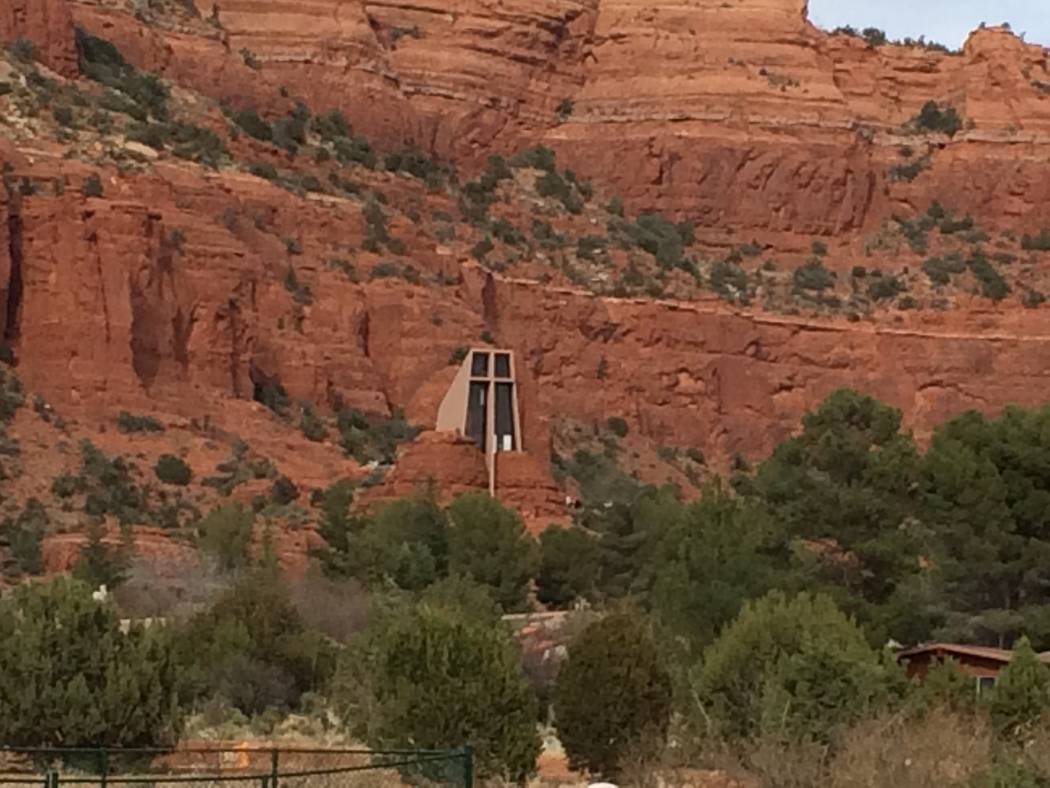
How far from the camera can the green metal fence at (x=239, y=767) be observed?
1147 inches

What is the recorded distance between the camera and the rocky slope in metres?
72.6

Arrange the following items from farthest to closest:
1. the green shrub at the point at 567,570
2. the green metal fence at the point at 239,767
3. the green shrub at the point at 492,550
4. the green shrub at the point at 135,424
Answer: the green shrub at the point at 135,424 < the green shrub at the point at 567,570 < the green shrub at the point at 492,550 < the green metal fence at the point at 239,767

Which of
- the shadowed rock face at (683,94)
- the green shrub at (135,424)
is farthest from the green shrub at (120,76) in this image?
the green shrub at (135,424)

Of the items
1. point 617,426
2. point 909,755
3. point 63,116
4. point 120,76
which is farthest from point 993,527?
point 120,76

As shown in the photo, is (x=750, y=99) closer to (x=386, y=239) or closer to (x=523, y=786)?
(x=386, y=239)

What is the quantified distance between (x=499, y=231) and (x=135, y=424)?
28.7 meters

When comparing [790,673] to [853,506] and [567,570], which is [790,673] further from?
[567,570]

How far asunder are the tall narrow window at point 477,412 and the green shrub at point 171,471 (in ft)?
25.1

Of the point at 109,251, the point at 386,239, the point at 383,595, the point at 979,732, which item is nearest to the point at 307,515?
the point at 109,251

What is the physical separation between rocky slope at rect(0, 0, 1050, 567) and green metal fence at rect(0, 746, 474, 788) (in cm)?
2630

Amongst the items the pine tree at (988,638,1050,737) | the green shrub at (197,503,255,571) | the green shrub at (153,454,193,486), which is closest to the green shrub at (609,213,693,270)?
the green shrub at (153,454,193,486)

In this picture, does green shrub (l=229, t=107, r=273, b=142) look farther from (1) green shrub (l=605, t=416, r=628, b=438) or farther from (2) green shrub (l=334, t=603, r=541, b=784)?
(2) green shrub (l=334, t=603, r=541, b=784)

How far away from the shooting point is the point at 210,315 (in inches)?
2955

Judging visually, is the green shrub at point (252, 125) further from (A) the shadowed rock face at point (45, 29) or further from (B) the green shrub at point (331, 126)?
(A) the shadowed rock face at point (45, 29)
